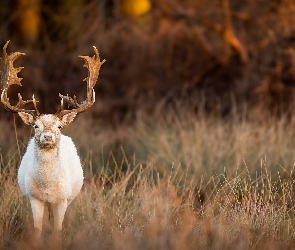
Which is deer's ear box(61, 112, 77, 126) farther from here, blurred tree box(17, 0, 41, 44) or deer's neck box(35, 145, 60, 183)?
blurred tree box(17, 0, 41, 44)

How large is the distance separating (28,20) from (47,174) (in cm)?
1074

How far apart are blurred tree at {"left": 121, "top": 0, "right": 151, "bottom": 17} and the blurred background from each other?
2 centimetres

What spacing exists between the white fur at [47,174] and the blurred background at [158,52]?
7.35m

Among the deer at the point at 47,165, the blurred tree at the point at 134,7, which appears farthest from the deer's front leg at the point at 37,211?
the blurred tree at the point at 134,7

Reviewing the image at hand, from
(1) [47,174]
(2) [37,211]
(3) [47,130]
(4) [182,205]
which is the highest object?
(3) [47,130]

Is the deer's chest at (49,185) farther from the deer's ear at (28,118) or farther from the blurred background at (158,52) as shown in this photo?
the blurred background at (158,52)

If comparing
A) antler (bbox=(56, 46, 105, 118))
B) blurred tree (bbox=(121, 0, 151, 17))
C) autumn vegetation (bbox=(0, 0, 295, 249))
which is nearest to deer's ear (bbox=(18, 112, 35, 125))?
antler (bbox=(56, 46, 105, 118))

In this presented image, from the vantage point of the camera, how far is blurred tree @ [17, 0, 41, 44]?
52.7 ft

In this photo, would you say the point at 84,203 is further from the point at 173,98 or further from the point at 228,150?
the point at 173,98

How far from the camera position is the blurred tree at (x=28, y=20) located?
52.7 ft

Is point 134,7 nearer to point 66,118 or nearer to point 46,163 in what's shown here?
point 66,118

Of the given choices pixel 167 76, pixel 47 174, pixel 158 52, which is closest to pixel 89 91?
pixel 47 174

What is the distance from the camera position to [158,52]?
16.4 m

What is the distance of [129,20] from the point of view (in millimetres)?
16203
